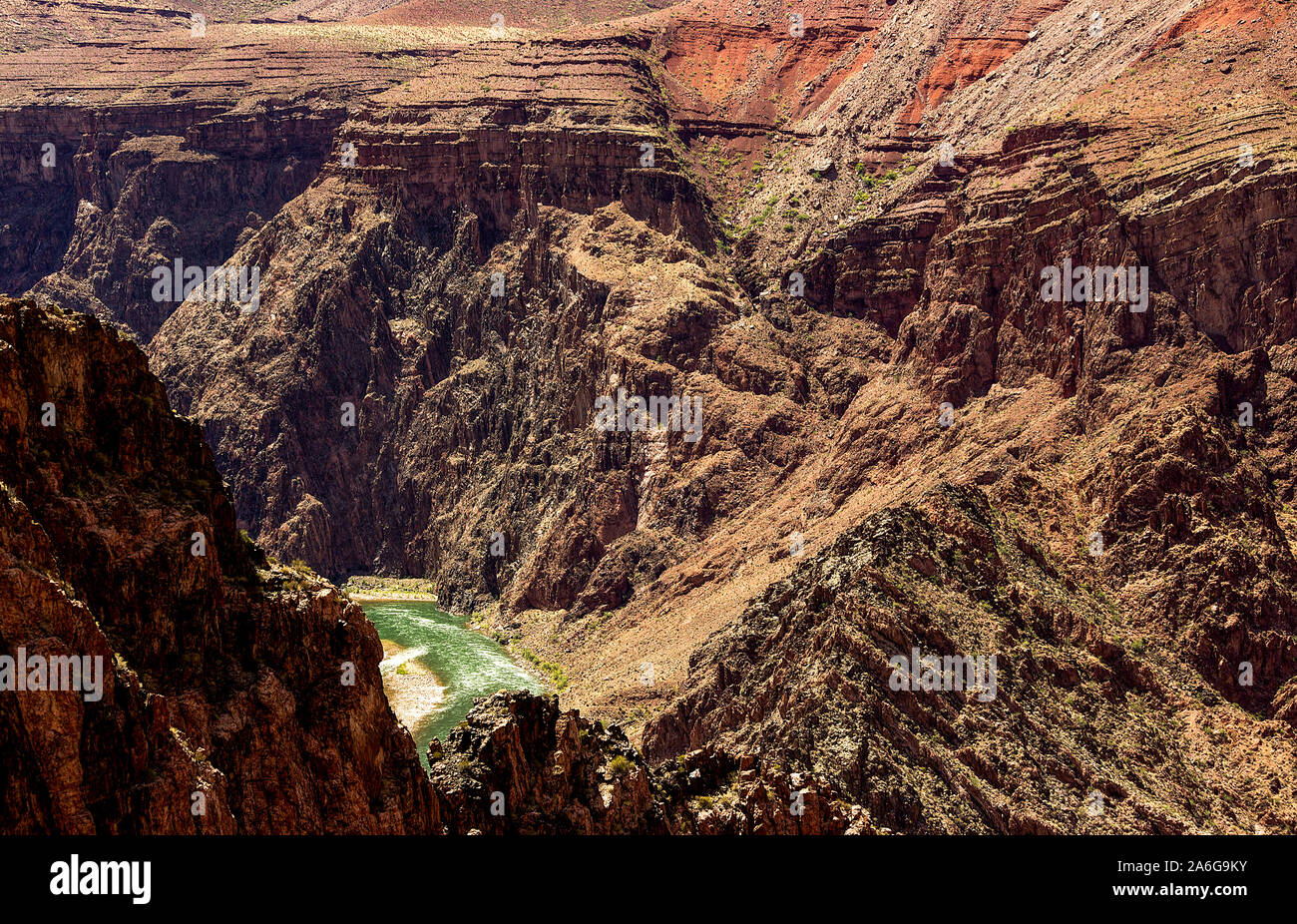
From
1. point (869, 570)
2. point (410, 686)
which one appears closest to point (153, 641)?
point (869, 570)

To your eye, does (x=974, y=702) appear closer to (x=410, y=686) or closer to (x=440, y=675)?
(x=410, y=686)

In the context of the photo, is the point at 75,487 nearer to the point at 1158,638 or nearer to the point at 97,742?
the point at 97,742

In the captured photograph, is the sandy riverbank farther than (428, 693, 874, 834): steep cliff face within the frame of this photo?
Yes

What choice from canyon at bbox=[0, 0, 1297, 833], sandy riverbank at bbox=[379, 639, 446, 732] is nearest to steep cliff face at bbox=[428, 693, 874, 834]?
canyon at bbox=[0, 0, 1297, 833]

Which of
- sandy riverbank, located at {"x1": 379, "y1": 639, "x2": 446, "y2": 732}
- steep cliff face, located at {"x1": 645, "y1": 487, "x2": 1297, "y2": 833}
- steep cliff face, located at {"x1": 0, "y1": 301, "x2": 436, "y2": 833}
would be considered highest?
steep cliff face, located at {"x1": 0, "y1": 301, "x2": 436, "y2": 833}

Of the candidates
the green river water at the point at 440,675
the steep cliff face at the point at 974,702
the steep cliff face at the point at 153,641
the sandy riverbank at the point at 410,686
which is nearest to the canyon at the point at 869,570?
the steep cliff face at the point at 153,641

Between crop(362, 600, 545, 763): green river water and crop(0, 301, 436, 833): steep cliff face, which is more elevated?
crop(0, 301, 436, 833): steep cliff face

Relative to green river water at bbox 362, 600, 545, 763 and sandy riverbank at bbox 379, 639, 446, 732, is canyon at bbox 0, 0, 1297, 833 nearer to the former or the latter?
green river water at bbox 362, 600, 545, 763
